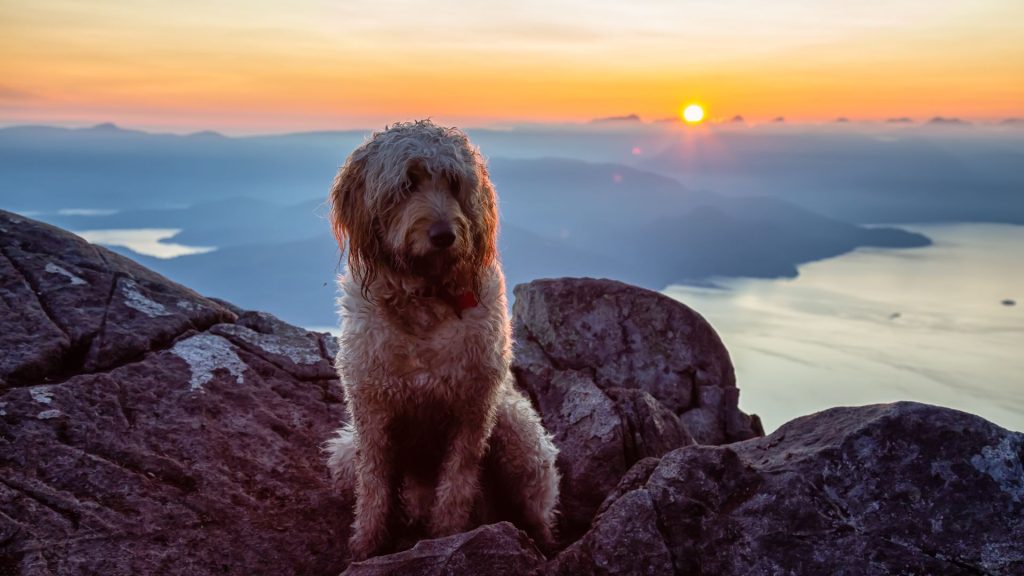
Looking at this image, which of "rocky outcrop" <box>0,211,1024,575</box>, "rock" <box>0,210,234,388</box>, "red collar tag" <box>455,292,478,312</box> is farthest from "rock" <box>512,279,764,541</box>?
"rock" <box>0,210,234,388</box>

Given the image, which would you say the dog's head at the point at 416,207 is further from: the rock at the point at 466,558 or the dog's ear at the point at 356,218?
the rock at the point at 466,558

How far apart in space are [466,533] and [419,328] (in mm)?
1508

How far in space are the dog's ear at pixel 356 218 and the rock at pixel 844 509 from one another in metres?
2.41

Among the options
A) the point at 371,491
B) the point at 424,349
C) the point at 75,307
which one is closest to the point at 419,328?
the point at 424,349

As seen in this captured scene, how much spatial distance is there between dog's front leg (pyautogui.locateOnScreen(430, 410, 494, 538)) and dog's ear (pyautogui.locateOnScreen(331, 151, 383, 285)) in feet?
4.65

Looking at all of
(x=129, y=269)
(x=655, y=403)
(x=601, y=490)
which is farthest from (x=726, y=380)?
(x=129, y=269)

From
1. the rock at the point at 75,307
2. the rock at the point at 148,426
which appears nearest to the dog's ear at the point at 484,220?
the rock at the point at 148,426

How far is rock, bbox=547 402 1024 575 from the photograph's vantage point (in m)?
4.02

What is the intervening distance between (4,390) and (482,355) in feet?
12.9

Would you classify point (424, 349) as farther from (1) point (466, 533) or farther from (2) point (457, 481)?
(1) point (466, 533)

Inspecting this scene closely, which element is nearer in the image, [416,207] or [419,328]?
[416,207]

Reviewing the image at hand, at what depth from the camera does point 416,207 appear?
4840 millimetres

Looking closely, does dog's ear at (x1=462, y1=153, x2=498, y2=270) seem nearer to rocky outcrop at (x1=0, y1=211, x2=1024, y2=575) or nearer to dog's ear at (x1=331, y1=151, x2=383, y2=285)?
dog's ear at (x1=331, y1=151, x2=383, y2=285)

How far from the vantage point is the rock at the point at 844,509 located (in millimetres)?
4020
